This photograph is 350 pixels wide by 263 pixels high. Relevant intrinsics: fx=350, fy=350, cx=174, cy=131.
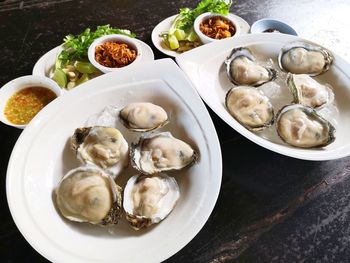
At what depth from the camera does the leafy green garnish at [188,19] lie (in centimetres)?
179

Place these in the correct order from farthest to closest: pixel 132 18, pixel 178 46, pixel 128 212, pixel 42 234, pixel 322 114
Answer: pixel 132 18 → pixel 178 46 → pixel 322 114 → pixel 128 212 → pixel 42 234

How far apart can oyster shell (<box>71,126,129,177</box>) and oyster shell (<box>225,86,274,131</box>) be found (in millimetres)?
449

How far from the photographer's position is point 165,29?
6.08ft

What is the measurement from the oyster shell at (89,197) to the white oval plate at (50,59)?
69 cm

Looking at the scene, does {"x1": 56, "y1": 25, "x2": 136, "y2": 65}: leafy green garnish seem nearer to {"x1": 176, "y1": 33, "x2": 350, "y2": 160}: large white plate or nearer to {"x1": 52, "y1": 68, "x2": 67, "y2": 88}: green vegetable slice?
{"x1": 52, "y1": 68, "x2": 67, "y2": 88}: green vegetable slice

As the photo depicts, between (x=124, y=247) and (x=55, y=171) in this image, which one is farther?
(x=55, y=171)

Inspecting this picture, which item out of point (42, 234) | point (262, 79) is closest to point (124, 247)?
point (42, 234)

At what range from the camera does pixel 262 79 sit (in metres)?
1.49

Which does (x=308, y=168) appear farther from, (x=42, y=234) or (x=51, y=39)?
(x=51, y=39)

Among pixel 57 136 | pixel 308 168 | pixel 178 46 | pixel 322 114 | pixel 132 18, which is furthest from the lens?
pixel 132 18

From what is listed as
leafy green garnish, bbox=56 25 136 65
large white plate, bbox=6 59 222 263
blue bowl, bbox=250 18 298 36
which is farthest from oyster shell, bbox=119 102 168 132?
blue bowl, bbox=250 18 298 36

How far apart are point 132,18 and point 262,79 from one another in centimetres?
85

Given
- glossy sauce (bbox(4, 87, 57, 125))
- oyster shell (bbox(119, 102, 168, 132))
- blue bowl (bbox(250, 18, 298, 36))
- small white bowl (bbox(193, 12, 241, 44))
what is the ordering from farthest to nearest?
1. blue bowl (bbox(250, 18, 298, 36))
2. small white bowl (bbox(193, 12, 241, 44))
3. glossy sauce (bbox(4, 87, 57, 125))
4. oyster shell (bbox(119, 102, 168, 132))

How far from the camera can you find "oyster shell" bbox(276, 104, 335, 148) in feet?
4.18
